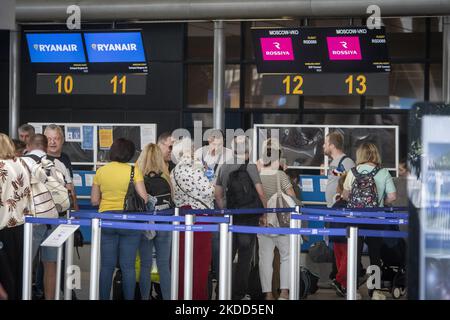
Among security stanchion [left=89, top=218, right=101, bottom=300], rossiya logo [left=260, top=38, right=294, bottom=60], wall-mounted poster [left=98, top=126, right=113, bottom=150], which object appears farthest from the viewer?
wall-mounted poster [left=98, top=126, right=113, bottom=150]

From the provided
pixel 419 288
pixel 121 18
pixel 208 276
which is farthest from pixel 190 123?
pixel 419 288

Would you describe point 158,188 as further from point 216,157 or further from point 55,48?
point 55,48

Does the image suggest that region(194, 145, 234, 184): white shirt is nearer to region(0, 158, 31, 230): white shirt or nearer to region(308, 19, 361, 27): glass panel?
region(0, 158, 31, 230): white shirt

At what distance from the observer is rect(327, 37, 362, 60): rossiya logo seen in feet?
42.0

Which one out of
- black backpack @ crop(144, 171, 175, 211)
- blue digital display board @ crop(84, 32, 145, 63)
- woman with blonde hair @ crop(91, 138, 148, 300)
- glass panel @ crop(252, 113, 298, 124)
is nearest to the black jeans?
black backpack @ crop(144, 171, 175, 211)

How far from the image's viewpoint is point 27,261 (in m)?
8.44

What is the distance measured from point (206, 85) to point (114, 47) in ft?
5.72

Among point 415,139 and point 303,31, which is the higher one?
point 303,31

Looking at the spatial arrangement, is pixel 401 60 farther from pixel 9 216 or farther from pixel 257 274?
pixel 9 216

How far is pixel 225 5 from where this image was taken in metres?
12.9

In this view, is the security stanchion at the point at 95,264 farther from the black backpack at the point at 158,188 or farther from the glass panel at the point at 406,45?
the glass panel at the point at 406,45

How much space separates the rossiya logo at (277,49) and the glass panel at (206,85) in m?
1.58

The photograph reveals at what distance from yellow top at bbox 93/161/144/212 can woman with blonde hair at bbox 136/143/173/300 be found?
22 centimetres

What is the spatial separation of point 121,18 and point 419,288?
8.55m
